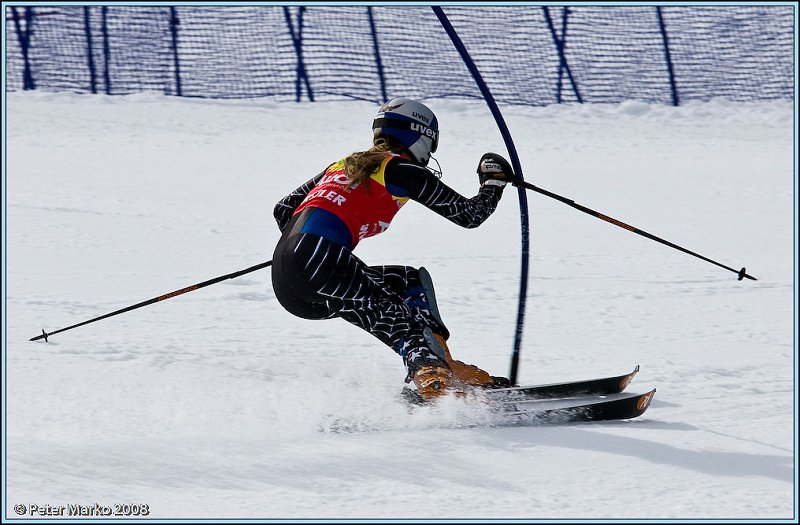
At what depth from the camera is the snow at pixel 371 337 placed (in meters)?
3.39

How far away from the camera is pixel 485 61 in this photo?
15.0 m

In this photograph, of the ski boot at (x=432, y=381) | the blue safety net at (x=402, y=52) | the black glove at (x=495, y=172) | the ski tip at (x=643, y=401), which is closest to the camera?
the ski boot at (x=432, y=381)

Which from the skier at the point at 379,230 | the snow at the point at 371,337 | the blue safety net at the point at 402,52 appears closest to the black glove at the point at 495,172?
the skier at the point at 379,230

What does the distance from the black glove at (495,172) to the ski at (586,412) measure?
1.02 m

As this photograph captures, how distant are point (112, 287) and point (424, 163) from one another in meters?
2.85

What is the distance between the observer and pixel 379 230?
13.9ft

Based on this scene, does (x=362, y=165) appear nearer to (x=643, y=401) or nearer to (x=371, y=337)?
(x=643, y=401)

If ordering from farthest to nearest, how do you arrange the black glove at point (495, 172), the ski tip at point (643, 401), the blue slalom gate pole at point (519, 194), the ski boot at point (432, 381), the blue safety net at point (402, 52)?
the blue safety net at point (402, 52) → the blue slalom gate pole at point (519, 194) → the black glove at point (495, 172) → the ski tip at point (643, 401) → the ski boot at point (432, 381)

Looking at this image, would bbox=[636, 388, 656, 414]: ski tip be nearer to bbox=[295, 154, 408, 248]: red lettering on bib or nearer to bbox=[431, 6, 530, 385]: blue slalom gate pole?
bbox=[431, 6, 530, 385]: blue slalom gate pole

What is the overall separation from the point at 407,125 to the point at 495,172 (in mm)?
458

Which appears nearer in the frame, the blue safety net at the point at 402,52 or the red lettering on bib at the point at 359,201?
the red lettering on bib at the point at 359,201

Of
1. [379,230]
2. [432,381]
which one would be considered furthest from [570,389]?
→ [379,230]

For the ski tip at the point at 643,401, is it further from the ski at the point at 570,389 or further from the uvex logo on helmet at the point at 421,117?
the uvex logo on helmet at the point at 421,117

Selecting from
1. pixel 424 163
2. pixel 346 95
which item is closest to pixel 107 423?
pixel 424 163
